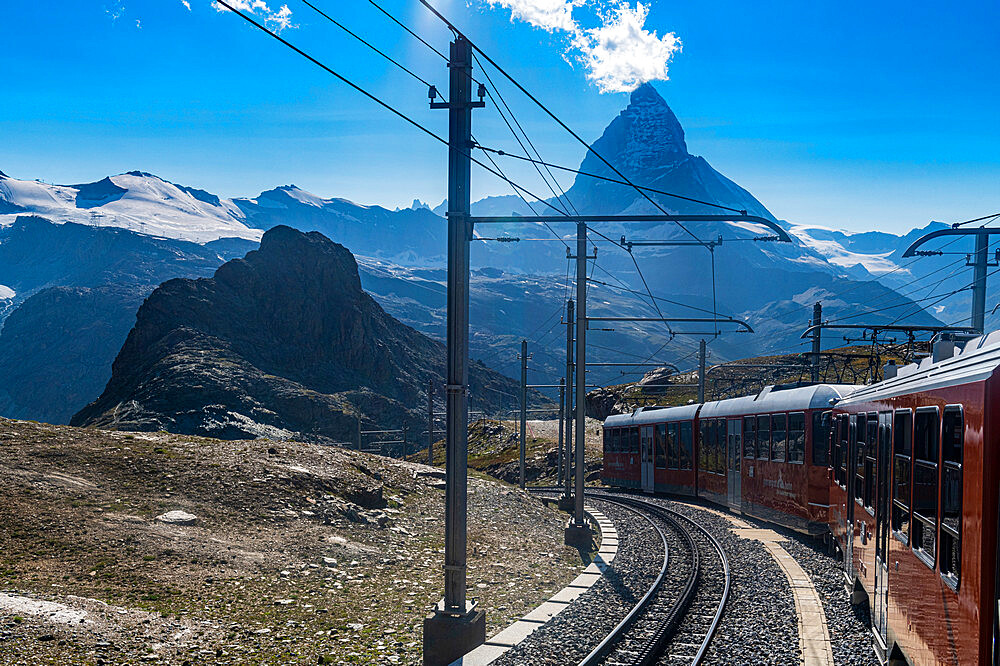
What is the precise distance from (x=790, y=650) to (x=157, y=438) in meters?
18.7

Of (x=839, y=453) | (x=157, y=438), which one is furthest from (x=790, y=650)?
(x=157, y=438)

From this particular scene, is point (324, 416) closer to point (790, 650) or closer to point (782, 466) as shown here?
point (782, 466)

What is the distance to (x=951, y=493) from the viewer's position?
5.84 m

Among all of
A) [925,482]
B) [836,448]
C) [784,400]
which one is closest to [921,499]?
[925,482]

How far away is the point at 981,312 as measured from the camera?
23.2 meters

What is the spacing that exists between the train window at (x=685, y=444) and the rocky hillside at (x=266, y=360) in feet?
260

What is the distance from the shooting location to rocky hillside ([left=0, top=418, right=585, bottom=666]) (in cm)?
1060

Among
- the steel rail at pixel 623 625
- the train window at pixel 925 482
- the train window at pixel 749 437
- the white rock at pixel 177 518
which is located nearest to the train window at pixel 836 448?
the steel rail at pixel 623 625

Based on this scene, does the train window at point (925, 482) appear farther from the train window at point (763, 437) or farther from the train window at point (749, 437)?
the train window at point (749, 437)

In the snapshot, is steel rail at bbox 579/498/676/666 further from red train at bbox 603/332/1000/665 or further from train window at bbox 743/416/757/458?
train window at bbox 743/416/757/458

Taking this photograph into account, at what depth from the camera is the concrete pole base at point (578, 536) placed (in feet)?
68.8

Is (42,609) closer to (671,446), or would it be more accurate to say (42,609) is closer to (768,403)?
(768,403)

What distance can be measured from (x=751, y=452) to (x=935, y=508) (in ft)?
59.4

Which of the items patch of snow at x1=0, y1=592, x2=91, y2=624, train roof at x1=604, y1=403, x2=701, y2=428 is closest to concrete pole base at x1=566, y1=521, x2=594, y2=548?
train roof at x1=604, y1=403, x2=701, y2=428
